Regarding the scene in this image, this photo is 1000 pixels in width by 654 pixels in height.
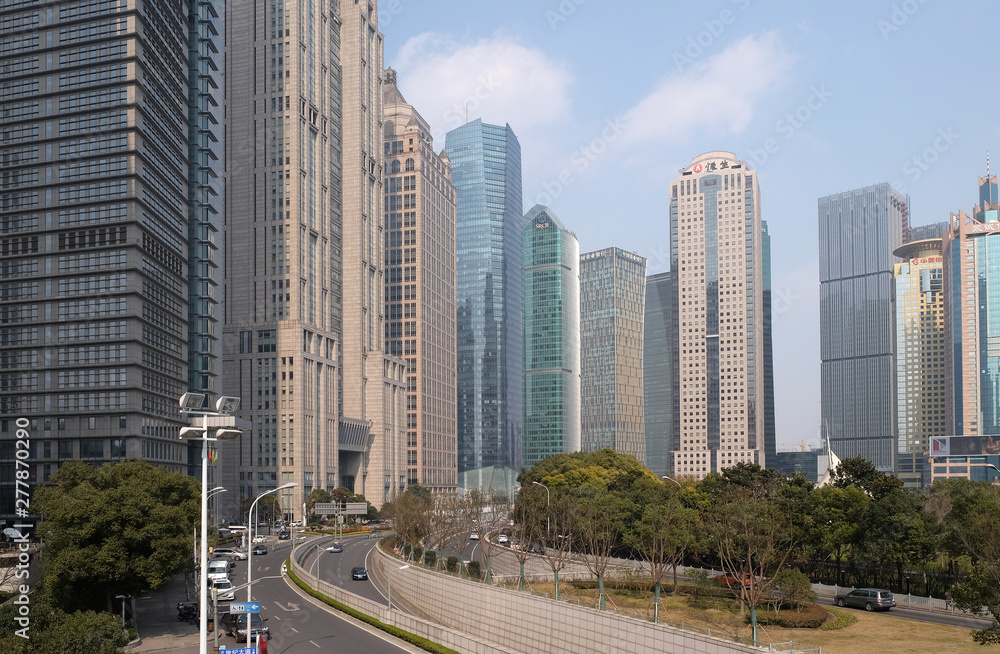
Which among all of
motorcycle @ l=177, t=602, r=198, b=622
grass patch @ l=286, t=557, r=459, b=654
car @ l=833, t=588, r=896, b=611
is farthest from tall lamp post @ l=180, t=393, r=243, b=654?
car @ l=833, t=588, r=896, b=611

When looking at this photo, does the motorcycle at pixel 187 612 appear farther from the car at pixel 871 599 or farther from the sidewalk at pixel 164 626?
the car at pixel 871 599

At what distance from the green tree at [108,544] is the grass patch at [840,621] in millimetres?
38354

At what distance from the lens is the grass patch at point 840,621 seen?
172 feet

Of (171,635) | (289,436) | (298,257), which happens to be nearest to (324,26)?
(298,257)

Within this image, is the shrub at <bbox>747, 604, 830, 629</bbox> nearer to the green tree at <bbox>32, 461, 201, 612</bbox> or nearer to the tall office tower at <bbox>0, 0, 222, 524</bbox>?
the green tree at <bbox>32, 461, 201, 612</bbox>

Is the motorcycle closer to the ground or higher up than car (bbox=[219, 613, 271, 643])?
closer to the ground

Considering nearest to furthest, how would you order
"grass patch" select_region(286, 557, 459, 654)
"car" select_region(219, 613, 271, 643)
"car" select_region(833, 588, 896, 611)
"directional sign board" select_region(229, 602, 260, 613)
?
"directional sign board" select_region(229, 602, 260, 613), "grass patch" select_region(286, 557, 459, 654), "car" select_region(219, 613, 271, 643), "car" select_region(833, 588, 896, 611)

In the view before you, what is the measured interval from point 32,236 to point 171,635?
215 feet

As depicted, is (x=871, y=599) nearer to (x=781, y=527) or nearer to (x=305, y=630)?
(x=781, y=527)

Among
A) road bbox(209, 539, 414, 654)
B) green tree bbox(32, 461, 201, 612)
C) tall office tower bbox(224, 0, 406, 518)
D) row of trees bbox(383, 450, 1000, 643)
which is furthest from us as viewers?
tall office tower bbox(224, 0, 406, 518)

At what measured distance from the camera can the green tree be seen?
5372cm

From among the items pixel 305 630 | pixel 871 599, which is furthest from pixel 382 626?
pixel 871 599

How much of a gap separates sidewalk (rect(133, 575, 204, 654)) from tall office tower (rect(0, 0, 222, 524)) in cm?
3360

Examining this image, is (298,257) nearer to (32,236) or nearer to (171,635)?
(32,236)
